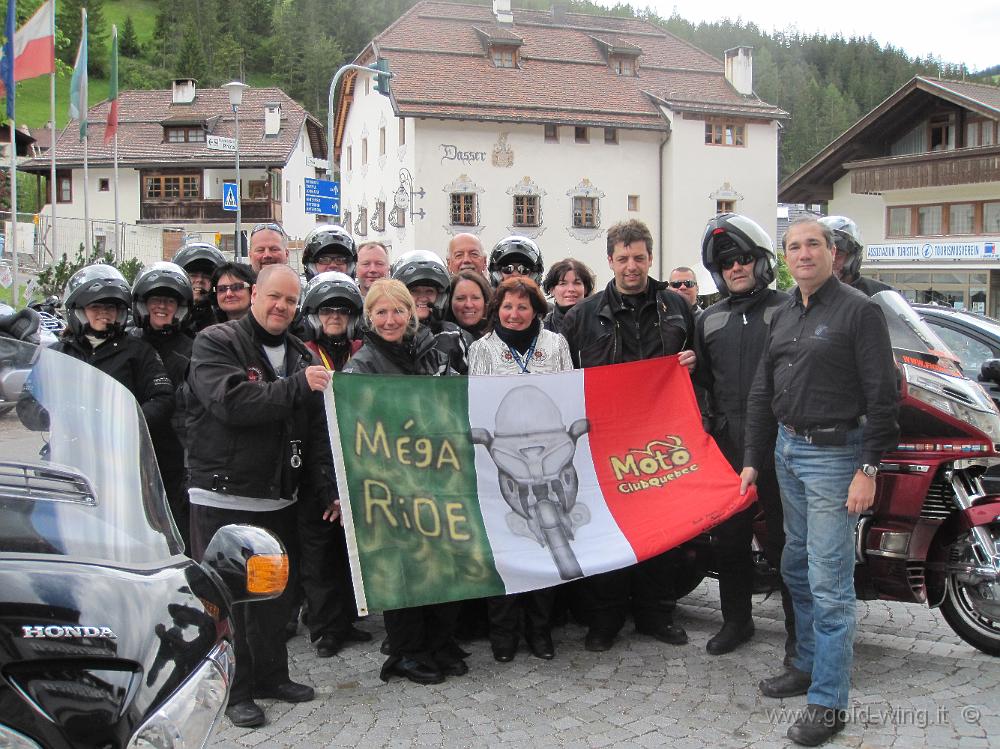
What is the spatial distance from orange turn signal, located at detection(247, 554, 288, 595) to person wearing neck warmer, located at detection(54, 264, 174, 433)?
3.10 metres

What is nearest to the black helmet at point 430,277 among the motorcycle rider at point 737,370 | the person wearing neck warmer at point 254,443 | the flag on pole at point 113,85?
the person wearing neck warmer at point 254,443

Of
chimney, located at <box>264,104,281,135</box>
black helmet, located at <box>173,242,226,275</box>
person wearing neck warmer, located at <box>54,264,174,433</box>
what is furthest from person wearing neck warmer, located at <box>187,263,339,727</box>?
chimney, located at <box>264,104,281,135</box>

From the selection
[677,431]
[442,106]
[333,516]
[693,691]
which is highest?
[442,106]

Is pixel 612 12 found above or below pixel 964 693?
above

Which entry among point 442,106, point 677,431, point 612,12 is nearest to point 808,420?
point 677,431

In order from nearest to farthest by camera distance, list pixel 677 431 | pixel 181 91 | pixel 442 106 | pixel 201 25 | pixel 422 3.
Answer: pixel 677 431, pixel 442 106, pixel 422 3, pixel 181 91, pixel 201 25

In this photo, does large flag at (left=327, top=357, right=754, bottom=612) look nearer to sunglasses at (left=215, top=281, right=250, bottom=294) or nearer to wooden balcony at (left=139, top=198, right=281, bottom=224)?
sunglasses at (left=215, top=281, right=250, bottom=294)

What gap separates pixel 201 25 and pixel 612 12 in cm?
4682

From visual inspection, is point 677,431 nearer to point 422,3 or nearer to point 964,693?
point 964,693

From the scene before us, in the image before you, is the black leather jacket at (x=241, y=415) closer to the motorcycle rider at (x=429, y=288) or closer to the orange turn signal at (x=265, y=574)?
the motorcycle rider at (x=429, y=288)

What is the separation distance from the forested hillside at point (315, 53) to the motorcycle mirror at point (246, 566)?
3759 inches

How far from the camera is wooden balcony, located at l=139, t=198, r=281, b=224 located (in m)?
62.3

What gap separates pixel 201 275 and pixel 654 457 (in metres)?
3.41

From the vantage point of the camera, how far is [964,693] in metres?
4.97
